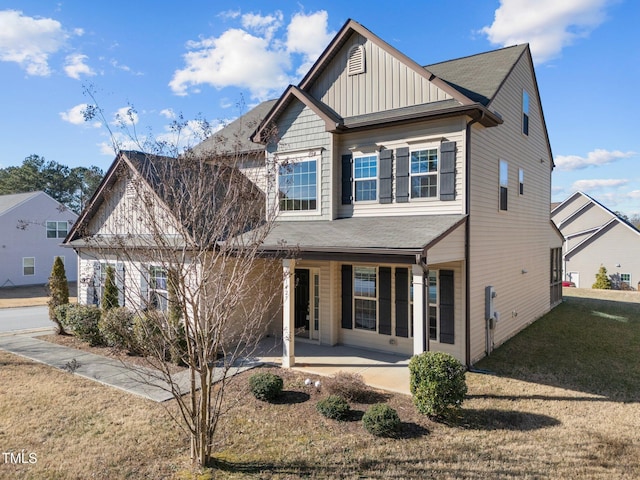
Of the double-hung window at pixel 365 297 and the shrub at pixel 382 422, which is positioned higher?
the double-hung window at pixel 365 297

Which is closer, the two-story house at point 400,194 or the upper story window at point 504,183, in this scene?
the two-story house at point 400,194

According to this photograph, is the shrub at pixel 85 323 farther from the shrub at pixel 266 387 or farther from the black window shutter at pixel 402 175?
the black window shutter at pixel 402 175

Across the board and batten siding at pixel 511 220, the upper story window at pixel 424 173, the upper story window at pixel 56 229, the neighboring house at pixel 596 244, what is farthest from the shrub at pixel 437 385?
the upper story window at pixel 56 229

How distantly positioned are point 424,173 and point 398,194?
905mm

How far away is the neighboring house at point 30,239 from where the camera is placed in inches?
1160

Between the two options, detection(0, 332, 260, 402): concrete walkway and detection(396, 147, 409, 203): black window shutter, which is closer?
detection(0, 332, 260, 402): concrete walkway

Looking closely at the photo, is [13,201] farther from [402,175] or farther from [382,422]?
[382,422]

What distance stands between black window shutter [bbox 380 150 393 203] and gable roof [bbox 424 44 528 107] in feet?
8.73

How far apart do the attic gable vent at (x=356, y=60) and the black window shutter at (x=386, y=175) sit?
2.87m

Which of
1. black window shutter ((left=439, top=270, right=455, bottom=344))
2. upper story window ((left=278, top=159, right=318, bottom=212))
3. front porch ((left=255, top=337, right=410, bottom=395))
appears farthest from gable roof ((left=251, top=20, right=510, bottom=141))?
front porch ((left=255, top=337, right=410, bottom=395))

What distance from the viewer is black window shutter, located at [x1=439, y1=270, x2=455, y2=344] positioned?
33.6ft

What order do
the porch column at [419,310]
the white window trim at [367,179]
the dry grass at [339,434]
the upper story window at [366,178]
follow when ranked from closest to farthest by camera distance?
the dry grass at [339,434]
the porch column at [419,310]
the white window trim at [367,179]
the upper story window at [366,178]

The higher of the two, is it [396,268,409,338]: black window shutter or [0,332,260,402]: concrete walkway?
[396,268,409,338]: black window shutter

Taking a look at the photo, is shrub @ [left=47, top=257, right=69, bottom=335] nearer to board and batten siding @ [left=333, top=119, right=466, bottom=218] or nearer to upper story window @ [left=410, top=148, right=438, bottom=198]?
board and batten siding @ [left=333, top=119, right=466, bottom=218]
